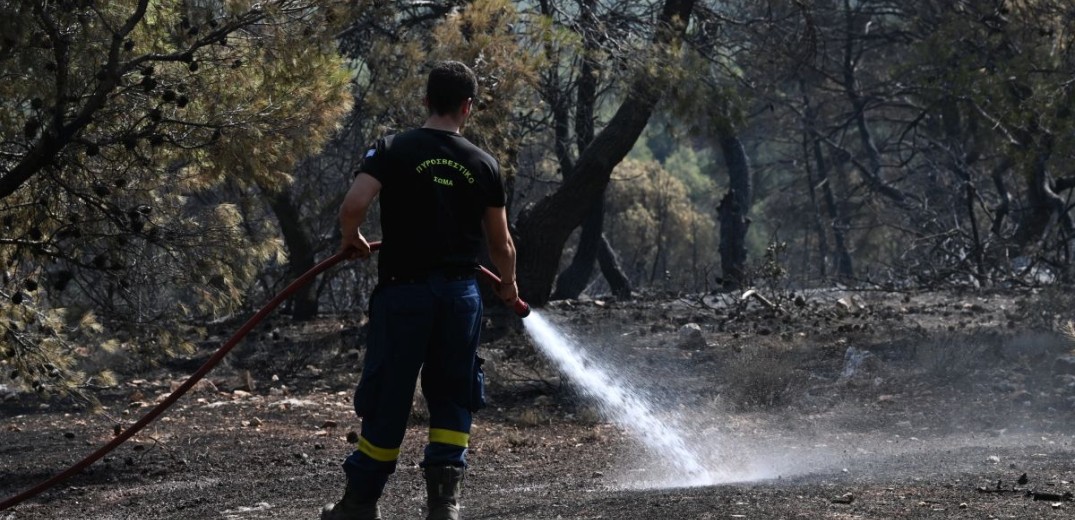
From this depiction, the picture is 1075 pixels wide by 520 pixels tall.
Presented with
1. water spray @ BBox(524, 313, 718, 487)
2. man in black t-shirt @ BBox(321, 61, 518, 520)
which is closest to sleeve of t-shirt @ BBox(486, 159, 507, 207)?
man in black t-shirt @ BBox(321, 61, 518, 520)

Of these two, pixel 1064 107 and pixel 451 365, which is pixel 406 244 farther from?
pixel 1064 107

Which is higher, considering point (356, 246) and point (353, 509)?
point (356, 246)

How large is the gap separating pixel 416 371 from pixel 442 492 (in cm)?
46

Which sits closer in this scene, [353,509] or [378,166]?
[378,166]

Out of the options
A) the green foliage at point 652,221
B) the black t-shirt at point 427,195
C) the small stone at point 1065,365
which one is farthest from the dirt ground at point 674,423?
the green foliage at point 652,221

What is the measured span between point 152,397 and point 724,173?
29564 millimetres

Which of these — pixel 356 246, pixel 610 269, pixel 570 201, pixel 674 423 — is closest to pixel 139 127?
pixel 356 246

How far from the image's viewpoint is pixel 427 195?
468 centimetres

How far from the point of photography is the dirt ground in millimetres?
6051

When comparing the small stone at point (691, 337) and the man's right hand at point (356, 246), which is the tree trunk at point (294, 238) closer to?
the small stone at point (691, 337)

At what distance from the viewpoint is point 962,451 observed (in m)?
7.72

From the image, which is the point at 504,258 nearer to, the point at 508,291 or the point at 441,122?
the point at 508,291

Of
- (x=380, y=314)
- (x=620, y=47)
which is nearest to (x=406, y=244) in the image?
(x=380, y=314)

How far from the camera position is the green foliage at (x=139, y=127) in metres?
6.31
